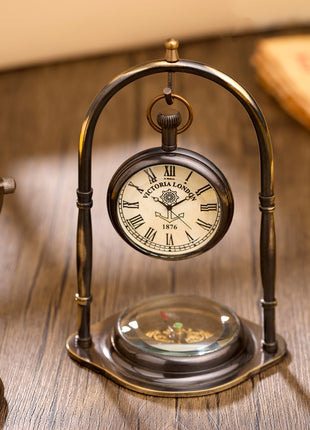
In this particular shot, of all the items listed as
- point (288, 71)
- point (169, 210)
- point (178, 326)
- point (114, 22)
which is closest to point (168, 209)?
point (169, 210)

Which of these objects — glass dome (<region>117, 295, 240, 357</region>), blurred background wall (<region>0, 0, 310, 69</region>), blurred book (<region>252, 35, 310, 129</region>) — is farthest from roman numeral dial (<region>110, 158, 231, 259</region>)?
blurred background wall (<region>0, 0, 310, 69</region>)

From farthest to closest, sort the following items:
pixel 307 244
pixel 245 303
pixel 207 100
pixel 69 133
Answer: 1. pixel 207 100
2. pixel 69 133
3. pixel 307 244
4. pixel 245 303

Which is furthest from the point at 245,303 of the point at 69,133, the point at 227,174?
the point at 69,133

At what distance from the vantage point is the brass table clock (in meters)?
1.04

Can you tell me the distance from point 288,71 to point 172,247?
104 cm

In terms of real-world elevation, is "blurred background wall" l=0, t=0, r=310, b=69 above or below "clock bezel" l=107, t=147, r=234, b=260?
above

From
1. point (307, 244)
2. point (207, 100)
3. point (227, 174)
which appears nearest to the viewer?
point (307, 244)

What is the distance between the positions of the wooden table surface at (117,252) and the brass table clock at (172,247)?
29 millimetres

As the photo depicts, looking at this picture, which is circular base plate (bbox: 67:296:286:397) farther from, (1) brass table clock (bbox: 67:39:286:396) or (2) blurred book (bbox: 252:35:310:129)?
(2) blurred book (bbox: 252:35:310:129)

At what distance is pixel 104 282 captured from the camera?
1362 mm

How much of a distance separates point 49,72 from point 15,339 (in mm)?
1141

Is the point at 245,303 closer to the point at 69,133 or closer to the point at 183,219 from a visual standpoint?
the point at 183,219

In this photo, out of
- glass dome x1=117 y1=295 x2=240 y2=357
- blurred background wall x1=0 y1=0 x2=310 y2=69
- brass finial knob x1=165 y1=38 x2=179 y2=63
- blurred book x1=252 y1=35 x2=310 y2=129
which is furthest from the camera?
blurred background wall x1=0 y1=0 x2=310 y2=69

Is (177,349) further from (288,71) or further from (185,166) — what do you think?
(288,71)
